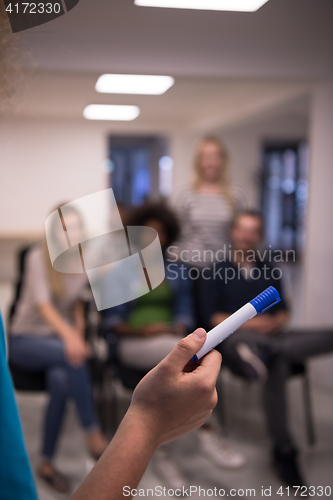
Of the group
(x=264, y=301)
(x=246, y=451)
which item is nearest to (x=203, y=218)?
→ (x=264, y=301)

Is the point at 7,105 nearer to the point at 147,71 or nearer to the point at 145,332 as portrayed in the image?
the point at 147,71

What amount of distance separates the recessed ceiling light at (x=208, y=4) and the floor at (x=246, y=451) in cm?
55

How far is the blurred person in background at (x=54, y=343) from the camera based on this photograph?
2.89 ft

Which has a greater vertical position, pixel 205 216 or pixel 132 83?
pixel 132 83

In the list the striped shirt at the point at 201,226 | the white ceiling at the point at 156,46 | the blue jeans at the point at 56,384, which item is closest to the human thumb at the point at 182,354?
the striped shirt at the point at 201,226

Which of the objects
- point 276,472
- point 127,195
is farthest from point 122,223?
point 276,472

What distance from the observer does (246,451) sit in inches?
42.7

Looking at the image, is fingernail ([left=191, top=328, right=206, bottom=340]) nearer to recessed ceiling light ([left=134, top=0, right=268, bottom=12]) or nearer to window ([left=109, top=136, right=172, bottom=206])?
window ([left=109, top=136, right=172, bottom=206])

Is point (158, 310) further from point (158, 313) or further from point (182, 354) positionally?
point (182, 354)

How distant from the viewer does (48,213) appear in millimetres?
654

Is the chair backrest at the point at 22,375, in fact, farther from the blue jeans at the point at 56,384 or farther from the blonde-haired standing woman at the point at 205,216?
the blonde-haired standing woman at the point at 205,216

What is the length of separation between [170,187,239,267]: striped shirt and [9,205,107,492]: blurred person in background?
0.54 feet

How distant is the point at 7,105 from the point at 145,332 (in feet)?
1.37

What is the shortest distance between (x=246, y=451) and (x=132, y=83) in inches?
35.1
